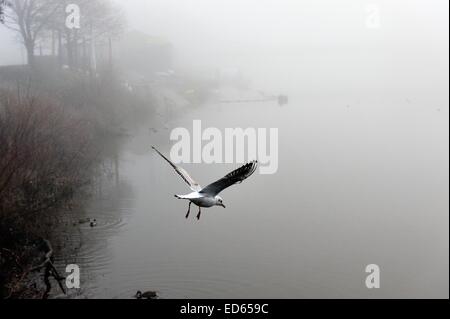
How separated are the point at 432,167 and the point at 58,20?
2085 centimetres

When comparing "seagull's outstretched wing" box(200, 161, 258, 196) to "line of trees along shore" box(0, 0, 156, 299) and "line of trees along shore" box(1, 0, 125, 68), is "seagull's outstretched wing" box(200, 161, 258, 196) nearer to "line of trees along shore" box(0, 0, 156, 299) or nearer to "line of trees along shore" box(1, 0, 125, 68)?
"line of trees along shore" box(0, 0, 156, 299)

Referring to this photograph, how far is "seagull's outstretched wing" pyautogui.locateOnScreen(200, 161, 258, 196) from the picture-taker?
420 centimetres

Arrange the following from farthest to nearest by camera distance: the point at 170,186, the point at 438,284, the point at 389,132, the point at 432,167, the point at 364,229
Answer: the point at 389,132 → the point at 432,167 → the point at 170,186 → the point at 364,229 → the point at 438,284

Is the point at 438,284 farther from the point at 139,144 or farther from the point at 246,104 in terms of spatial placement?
the point at 246,104

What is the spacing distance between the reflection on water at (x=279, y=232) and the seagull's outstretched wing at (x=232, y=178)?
25.3 ft

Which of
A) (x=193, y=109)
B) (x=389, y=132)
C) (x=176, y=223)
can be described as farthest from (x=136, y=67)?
(x=176, y=223)

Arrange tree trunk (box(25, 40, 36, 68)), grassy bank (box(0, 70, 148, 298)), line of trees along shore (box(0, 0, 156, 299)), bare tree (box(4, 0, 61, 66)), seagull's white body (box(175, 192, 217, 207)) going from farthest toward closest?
tree trunk (box(25, 40, 36, 68)), bare tree (box(4, 0, 61, 66)), line of trees along shore (box(0, 0, 156, 299)), grassy bank (box(0, 70, 148, 298)), seagull's white body (box(175, 192, 217, 207))

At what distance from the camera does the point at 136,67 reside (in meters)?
39.0

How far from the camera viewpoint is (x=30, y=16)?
27.9 meters

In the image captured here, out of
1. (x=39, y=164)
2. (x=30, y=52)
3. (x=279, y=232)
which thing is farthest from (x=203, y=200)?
(x=30, y=52)

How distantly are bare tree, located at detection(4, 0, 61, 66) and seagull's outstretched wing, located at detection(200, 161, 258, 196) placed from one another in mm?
25812

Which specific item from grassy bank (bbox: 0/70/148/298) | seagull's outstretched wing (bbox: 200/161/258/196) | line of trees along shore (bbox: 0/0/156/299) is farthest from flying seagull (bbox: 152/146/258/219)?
line of trees along shore (bbox: 0/0/156/299)

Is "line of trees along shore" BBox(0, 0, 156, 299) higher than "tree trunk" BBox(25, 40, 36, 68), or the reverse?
"tree trunk" BBox(25, 40, 36, 68)

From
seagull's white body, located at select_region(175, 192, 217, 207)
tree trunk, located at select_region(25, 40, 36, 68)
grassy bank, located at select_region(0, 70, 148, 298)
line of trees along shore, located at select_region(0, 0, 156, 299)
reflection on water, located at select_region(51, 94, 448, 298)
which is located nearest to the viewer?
seagull's white body, located at select_region(175, 192, 217, 207)
